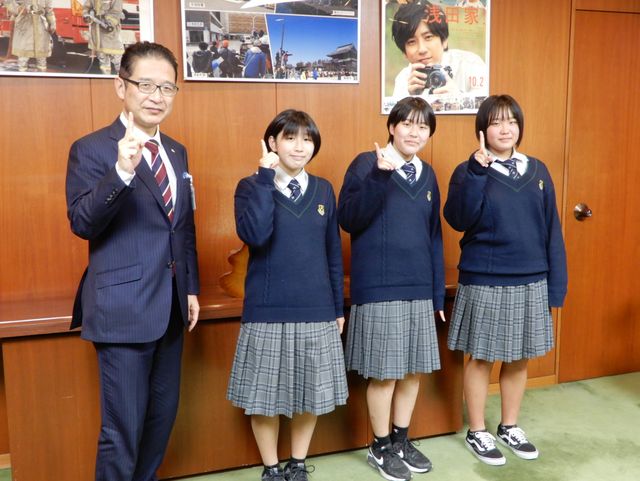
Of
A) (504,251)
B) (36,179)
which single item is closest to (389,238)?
(504,251)

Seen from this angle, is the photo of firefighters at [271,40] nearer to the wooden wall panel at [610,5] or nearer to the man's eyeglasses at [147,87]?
the man's eyeglasses at [147,87]

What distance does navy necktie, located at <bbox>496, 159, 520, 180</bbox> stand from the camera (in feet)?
7.52

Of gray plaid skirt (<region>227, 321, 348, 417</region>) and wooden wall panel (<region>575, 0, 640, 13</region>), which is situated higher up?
wooden wall panel (<region>575, 0, 640, 13</region>)

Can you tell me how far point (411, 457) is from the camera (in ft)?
7.75

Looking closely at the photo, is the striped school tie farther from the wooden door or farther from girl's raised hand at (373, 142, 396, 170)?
the wooden door

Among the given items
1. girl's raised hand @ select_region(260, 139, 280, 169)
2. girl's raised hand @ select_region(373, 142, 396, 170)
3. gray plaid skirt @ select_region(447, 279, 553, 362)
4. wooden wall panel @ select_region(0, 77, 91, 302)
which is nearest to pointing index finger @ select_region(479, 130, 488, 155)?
girl's raised hand @ select_region(373, 142, 396, 170)

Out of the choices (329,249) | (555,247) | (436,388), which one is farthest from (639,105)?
(329,249)

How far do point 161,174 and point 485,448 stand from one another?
5.51ft

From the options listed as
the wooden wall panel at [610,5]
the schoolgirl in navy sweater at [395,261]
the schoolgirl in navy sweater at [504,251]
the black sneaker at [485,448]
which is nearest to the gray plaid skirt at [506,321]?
the schoolgirl in navy sweater at [504,251]

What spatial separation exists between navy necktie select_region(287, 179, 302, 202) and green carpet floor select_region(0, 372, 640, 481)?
3.62ft

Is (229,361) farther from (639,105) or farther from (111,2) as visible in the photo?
(639,105)

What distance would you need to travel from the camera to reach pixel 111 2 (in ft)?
7.59

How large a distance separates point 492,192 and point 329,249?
0.68 meters

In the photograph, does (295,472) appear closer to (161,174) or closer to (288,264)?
(288,264)
